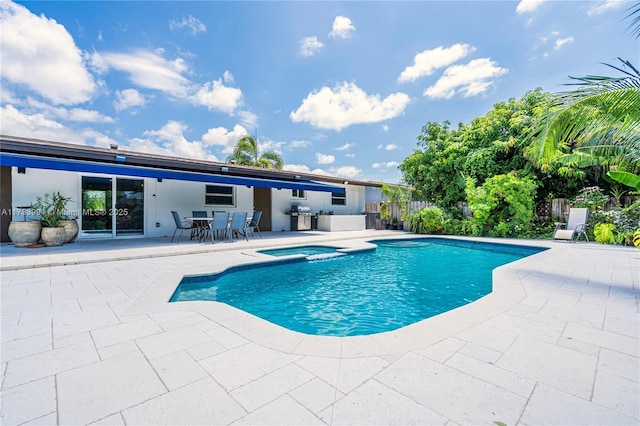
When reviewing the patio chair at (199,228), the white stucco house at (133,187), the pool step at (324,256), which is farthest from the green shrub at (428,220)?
the patio chair at (199,228)

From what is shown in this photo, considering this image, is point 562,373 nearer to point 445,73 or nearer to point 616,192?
point 616,192

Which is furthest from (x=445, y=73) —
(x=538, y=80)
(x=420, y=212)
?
(x=420, y=212)

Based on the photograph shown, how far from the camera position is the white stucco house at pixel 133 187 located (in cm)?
881

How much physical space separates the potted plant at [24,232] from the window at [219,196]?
20.5ft

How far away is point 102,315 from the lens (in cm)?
364

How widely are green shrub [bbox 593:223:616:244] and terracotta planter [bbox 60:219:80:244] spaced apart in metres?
20.2

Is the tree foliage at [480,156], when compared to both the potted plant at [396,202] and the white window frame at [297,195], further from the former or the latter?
the white window frame at [297,195]

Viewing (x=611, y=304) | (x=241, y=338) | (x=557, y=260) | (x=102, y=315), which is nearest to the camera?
(x=241, y=338)

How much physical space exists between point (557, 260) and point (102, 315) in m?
10.1

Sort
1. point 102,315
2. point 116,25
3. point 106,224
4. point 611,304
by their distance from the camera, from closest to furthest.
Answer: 1. point 102,315
2. point 611,304
3. point 116,25
4. point 106,224

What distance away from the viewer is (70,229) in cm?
992

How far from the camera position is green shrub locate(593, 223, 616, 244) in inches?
426

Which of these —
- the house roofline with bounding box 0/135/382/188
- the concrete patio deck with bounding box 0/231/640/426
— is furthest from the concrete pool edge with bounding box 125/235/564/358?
the house roofline with bounding box 0/135/382/188

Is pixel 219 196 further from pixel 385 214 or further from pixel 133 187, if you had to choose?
pixel 385 214
